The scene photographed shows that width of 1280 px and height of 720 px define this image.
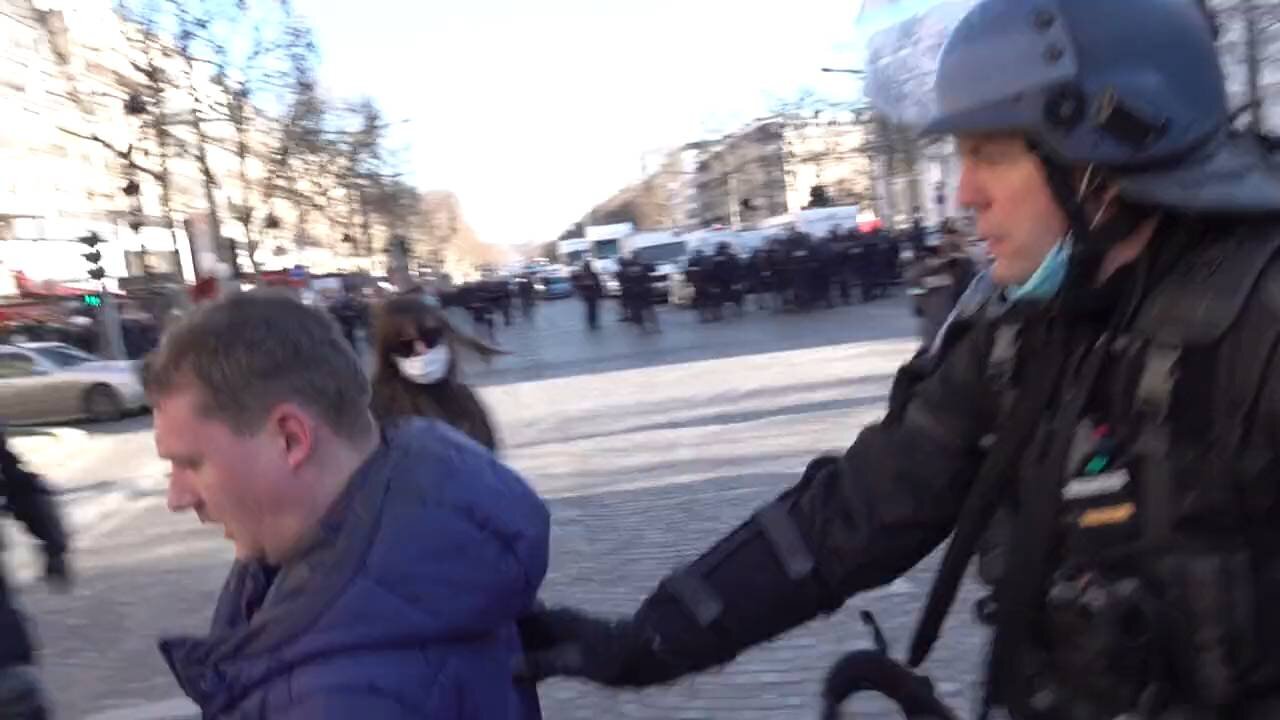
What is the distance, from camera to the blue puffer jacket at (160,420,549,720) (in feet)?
4.72

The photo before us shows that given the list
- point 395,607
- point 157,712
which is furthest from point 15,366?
point 395,607

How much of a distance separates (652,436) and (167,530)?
4.01 metres

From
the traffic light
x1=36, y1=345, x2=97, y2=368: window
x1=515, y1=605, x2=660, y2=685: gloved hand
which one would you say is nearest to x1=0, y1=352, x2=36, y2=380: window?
x1=36, y1=345, x2=97, y2=368: window

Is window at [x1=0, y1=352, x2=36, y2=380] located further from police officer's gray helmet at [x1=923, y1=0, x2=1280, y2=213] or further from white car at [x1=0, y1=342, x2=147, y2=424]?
police officer's gray helmet at [x1=923, y1=0, x2=1280, y2=213]

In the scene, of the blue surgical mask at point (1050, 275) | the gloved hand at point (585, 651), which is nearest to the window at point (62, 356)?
the gloved hand at point (585, 651)

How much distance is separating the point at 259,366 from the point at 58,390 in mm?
20085

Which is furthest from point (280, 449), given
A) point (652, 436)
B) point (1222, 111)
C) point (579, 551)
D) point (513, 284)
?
point (513, 284)

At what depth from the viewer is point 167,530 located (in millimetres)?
9953

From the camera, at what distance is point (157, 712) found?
555cm

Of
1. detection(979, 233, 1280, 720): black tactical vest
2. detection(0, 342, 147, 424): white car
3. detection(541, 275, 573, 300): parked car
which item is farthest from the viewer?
detection(541, 275, 573, 300): parked car

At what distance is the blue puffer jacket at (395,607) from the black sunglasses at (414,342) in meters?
2.82

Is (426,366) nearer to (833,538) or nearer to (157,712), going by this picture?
(157,712)

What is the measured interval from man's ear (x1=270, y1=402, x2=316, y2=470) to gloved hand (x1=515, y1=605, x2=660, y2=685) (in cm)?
37

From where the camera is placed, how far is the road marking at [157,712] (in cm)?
546
